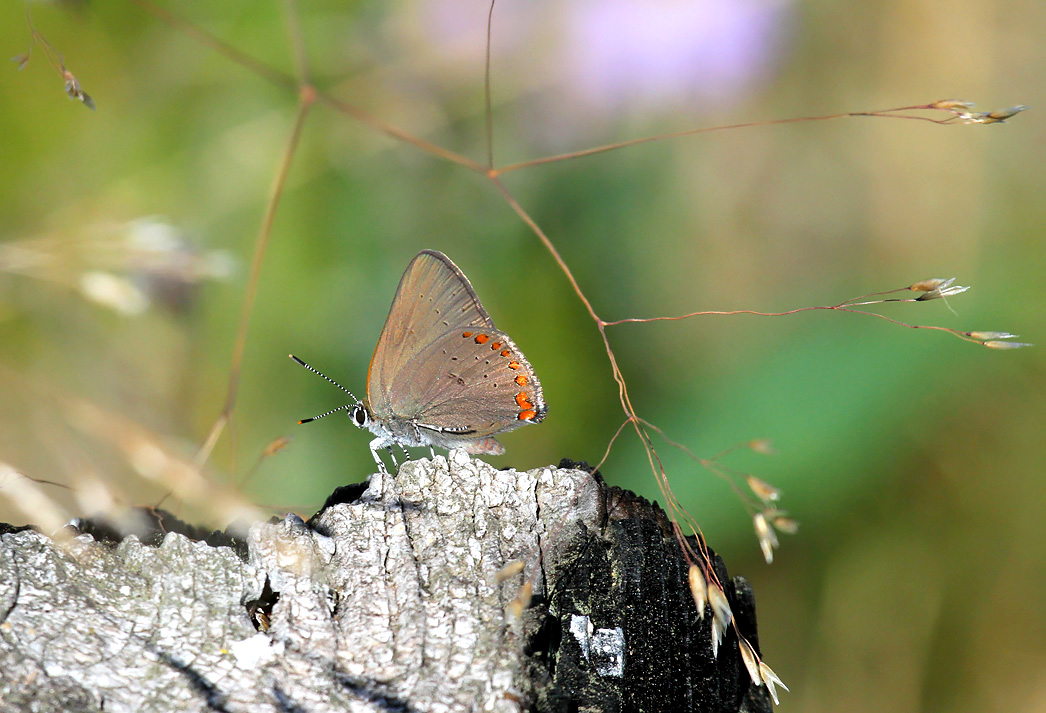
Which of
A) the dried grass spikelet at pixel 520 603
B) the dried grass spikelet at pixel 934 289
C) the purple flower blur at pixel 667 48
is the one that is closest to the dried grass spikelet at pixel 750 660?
the dried grass spikelet at pixel 520 603

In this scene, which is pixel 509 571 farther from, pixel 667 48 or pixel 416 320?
pixel 667 48

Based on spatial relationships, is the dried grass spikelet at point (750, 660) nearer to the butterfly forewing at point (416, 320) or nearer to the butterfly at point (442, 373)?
the butterfly at point (442, 373)

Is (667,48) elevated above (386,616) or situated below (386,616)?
above

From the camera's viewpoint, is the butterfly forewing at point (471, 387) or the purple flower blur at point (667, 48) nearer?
the butterfly forewing at point (471, 387)

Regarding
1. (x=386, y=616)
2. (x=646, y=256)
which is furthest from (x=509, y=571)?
(x=646, y=256)

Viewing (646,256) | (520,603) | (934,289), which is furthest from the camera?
(646,256)

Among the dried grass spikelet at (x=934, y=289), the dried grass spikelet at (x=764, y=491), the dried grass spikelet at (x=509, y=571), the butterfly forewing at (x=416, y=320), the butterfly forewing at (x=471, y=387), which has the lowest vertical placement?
the dried grass spikelet at (x=509, y=571)
